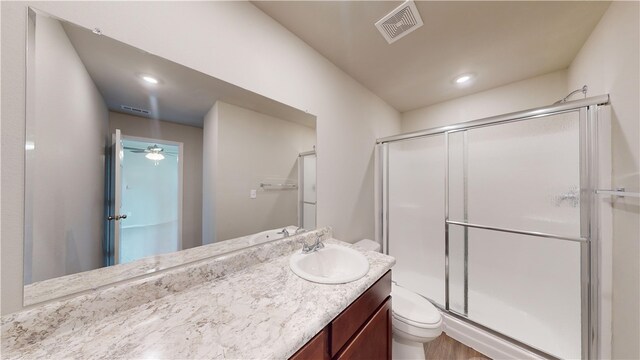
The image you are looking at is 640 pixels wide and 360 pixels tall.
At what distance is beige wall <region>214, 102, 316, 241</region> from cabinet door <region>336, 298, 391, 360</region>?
0.70 m

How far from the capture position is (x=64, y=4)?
0.62 m

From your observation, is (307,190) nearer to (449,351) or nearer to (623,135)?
(449,351)

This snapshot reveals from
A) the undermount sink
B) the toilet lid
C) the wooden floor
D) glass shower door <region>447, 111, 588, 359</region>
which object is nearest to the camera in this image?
the undermount sink

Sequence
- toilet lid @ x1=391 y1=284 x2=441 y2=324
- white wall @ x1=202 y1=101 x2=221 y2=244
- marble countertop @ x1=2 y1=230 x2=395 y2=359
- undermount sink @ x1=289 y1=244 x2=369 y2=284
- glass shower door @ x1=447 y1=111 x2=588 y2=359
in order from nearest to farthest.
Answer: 1. marble countertop @ x1=2 y1=230 x2=395 y2=359
2. white wall @ x1=202 y1=101 x2=221 y2=244
3. undermount sink @ x1=289 y1=244 x2=369 y2=284
4. toilet lid @ x1=391 y1=284 x2=441 y2=324
5. glass shower door @ x1=447 y1=111 x2=588 y2=359

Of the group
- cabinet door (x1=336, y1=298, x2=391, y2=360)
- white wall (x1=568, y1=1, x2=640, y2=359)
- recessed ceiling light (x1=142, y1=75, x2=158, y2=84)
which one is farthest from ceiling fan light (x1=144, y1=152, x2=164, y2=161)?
white wall (x1=568, y1=1, x2=640, y2=359)

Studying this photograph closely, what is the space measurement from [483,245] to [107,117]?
2603 mm

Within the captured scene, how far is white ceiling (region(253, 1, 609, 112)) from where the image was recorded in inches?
44.6

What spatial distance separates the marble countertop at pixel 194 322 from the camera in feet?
1.64

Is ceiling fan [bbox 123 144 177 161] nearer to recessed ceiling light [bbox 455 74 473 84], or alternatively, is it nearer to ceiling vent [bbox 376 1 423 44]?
ceiling vent [bbox 376 1 423 44]

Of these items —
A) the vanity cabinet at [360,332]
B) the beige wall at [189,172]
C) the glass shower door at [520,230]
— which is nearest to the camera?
the vanity cabinet at [360,332]

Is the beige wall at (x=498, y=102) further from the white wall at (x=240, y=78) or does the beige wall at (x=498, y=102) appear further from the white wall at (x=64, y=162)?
the white wall at (x=64, y=162)

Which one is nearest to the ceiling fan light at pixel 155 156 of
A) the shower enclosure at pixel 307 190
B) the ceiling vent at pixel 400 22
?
the shower enclosure at pixel 307 190

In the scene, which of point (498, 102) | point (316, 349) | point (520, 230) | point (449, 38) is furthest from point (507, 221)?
point (316, 349)

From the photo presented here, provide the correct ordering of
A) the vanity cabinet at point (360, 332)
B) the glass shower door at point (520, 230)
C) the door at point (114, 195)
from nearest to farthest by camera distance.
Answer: the vanity cabinet at point (360, 332)
the door at point (114, 195)
the glass shower door at point (520, 230)
